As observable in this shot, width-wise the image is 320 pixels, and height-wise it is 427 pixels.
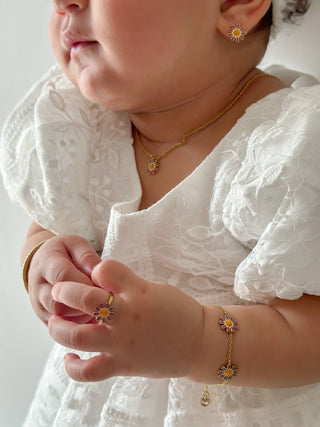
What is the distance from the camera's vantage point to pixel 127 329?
25.0 inches

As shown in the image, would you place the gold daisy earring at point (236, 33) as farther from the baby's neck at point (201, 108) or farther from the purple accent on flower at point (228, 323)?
the purple accent on flower at point (228, 323)

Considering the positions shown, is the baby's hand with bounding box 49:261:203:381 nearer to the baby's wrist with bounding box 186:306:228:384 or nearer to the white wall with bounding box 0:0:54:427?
the baby's wrist with bounding box 186:306:228:384

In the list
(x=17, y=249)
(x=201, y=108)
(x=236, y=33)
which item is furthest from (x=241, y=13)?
(x=17, y=249)

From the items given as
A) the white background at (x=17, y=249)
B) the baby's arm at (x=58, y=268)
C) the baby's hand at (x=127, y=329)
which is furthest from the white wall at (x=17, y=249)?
the baby's hand at (x=127, y=329)

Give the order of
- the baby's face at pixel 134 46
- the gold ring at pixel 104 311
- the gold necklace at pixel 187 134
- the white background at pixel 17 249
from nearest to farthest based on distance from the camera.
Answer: the gold ring at pixel 104 311 → the baby's face at pixel 134 46 → the gold necklace at pixel 187 134 → the white background at pixel 17 249

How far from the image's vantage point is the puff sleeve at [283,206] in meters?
0.66

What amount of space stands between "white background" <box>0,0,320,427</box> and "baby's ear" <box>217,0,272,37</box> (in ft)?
1.78

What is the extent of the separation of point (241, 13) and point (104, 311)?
470mm

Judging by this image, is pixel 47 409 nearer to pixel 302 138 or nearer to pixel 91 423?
pixel 91 423

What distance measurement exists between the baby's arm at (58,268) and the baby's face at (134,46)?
218mm

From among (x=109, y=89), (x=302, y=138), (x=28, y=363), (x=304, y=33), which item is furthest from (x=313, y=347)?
(x=28, y=363)

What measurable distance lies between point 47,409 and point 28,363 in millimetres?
366

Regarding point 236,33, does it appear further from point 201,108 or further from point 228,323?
point 228,323

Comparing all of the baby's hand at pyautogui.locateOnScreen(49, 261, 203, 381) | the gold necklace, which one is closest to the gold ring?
the baby's hand at pyautogui.locateOnScreen(49, 261, 203, 381)
